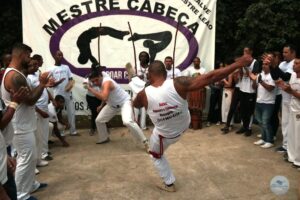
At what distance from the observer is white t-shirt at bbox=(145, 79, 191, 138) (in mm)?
5215

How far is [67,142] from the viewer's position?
861cm

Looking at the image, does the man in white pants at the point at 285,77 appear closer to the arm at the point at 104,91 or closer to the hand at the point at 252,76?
the hand at the point at 252,76

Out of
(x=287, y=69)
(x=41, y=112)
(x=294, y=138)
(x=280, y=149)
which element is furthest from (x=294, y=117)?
(x=41, y=112)

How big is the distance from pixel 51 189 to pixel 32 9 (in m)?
5.26

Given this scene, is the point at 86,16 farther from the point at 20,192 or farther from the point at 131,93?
the point at 20,192

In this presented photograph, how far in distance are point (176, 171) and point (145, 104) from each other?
1.71 m

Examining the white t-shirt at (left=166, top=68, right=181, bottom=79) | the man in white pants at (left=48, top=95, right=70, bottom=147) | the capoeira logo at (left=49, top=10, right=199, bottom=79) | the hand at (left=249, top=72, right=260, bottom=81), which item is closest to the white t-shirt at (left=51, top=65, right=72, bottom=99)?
the man in white pants at (left=48, top=95, right=70, bottom=147)

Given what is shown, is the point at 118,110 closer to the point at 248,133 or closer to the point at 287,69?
the point at 248,133

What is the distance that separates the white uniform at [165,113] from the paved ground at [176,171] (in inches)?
30.8

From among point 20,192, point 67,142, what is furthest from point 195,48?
point 20,192

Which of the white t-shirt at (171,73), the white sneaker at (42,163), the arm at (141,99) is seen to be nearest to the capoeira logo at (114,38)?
the white t-shirt at (171,73)

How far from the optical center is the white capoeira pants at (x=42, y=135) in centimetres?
676

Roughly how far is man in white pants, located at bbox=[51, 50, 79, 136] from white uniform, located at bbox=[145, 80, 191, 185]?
381 centimetres

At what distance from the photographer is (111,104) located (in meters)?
8.18
